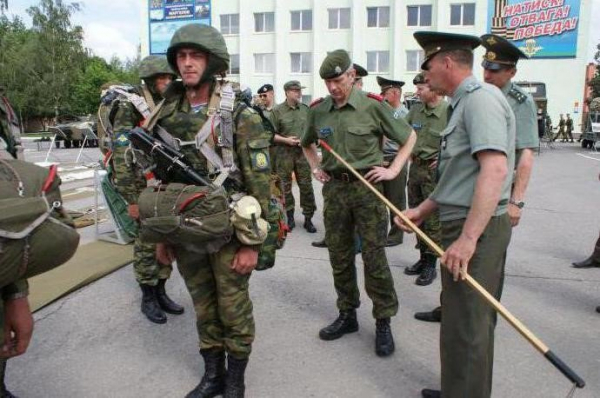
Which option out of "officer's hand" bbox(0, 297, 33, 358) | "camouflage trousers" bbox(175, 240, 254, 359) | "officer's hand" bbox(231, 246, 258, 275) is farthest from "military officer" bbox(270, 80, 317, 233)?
"officer's hand" bbox(0, 297, 33, 358)

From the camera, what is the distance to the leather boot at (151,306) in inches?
151

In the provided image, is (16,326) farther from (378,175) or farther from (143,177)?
(378,175)

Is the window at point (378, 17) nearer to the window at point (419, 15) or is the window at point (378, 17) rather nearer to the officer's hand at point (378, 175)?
the window at point (419, 15)

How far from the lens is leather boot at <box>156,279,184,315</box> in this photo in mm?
3986

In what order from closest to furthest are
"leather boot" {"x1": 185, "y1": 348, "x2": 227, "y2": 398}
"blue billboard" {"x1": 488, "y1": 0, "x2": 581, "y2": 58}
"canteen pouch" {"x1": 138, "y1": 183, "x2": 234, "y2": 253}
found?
1. "canteen pouch" {"x1": 138, "y1": 183, "x2": 234, "y2": 253}
2. "leather boot" {"x1": 185, "y1": 348, "x2": 227, "y2": 398}
3. "blue billboard" {"x1": 488, "y1": 0, "x2": 581, "y2": 58}

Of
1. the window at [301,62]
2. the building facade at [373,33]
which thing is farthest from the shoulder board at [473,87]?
the window at [301,62]

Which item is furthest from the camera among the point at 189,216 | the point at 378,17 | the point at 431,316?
the point at 378,17

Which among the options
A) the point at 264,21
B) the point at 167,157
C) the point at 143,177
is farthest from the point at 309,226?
the point at 264,21

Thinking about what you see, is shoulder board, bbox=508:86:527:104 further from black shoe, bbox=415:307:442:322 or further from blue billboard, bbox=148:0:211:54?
blue billboard, bbox=148:0:211:54

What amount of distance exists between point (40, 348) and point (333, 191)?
235 cm

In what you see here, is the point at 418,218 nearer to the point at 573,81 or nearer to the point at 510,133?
the point at 510,133

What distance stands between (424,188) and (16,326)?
4316 millimetres

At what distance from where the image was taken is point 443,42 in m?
2.26

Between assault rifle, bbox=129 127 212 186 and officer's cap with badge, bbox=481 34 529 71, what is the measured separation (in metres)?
1.92
